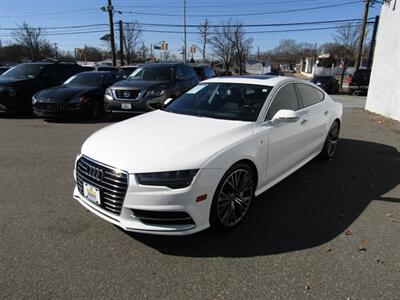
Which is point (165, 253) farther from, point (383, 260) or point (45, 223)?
point (383, 260)

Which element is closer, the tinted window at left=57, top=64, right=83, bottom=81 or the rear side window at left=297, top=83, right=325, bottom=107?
the rear side window at left=297, top=83, right=325, bottom=107

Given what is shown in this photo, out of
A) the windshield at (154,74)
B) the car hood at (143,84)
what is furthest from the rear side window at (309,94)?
the windshield at (154,74)

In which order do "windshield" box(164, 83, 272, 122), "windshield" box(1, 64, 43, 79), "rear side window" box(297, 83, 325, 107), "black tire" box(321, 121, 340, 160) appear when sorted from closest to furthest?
"windshield" box(164, 83, 272, 122) → "rear side window" box(297, 83, 325, 107) → "black tire" box(321, 121, 340, 160) → "windshield" box(1, 64, 43, 79)

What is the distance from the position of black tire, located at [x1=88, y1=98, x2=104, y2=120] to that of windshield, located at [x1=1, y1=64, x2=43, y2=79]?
8.43 feet

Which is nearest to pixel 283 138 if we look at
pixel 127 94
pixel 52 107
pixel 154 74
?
pixel 127 94

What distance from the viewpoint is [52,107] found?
8.95 meters

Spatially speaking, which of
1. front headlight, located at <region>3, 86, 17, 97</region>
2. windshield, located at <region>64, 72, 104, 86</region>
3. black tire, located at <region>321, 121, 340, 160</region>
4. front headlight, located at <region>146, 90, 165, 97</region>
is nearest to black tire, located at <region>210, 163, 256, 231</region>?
black tire, located at <region>321, 121, 340, 160</region>

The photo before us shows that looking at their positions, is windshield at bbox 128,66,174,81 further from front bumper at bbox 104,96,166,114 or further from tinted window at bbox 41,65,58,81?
tinted window at bbox 41,65,58,81

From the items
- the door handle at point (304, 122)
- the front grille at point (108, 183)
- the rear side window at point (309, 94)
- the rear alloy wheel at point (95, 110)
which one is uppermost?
the rear side window at point (309, 94)

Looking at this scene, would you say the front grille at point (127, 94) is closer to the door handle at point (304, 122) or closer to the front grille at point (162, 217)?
the door handle at point (304, 122)

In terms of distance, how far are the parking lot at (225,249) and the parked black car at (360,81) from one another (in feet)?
62.2

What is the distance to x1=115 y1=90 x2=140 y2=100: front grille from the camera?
8.71 metres

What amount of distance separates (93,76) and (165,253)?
9176 mm

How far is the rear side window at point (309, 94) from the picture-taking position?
4672 millimetres
